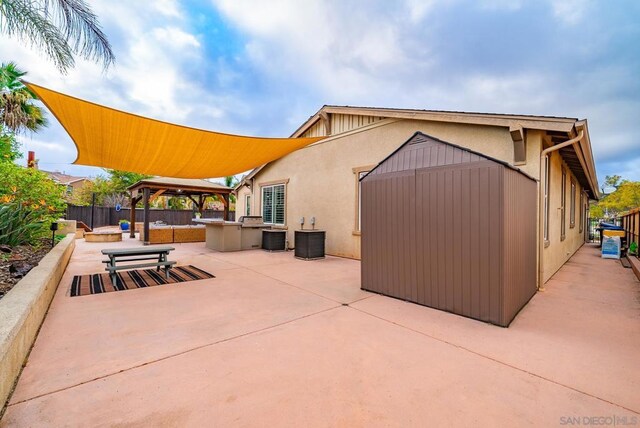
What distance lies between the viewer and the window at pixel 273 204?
1068 centimetres

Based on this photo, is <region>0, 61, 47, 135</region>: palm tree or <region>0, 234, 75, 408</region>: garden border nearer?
<region>0, 234, 75, 408</region>: garden border

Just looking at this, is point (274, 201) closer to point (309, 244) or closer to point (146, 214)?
point (309, 244)

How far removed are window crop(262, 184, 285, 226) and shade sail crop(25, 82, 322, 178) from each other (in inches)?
103

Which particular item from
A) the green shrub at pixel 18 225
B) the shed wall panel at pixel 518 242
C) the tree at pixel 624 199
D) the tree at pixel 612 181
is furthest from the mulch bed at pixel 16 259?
the tree at pixel 612 181

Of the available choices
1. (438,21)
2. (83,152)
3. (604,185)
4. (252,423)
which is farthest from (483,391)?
(604,185)

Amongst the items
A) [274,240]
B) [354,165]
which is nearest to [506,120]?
[354,165]

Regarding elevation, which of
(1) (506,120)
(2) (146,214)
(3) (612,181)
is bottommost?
(2) (146,214)

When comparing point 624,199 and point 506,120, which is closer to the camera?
point 506,120

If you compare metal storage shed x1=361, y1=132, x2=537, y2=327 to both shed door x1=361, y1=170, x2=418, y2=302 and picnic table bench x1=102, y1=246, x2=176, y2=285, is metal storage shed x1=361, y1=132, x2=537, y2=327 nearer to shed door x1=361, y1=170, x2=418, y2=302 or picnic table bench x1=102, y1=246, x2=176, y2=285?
shed door x1=361, y1=170, x2=418, y2=302

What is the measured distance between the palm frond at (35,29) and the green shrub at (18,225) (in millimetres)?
2919

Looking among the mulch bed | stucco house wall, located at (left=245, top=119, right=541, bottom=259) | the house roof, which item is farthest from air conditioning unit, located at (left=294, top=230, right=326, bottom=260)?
the mulch bed

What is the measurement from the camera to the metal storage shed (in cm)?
314

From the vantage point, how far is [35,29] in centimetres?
385

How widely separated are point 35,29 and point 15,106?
906cm
